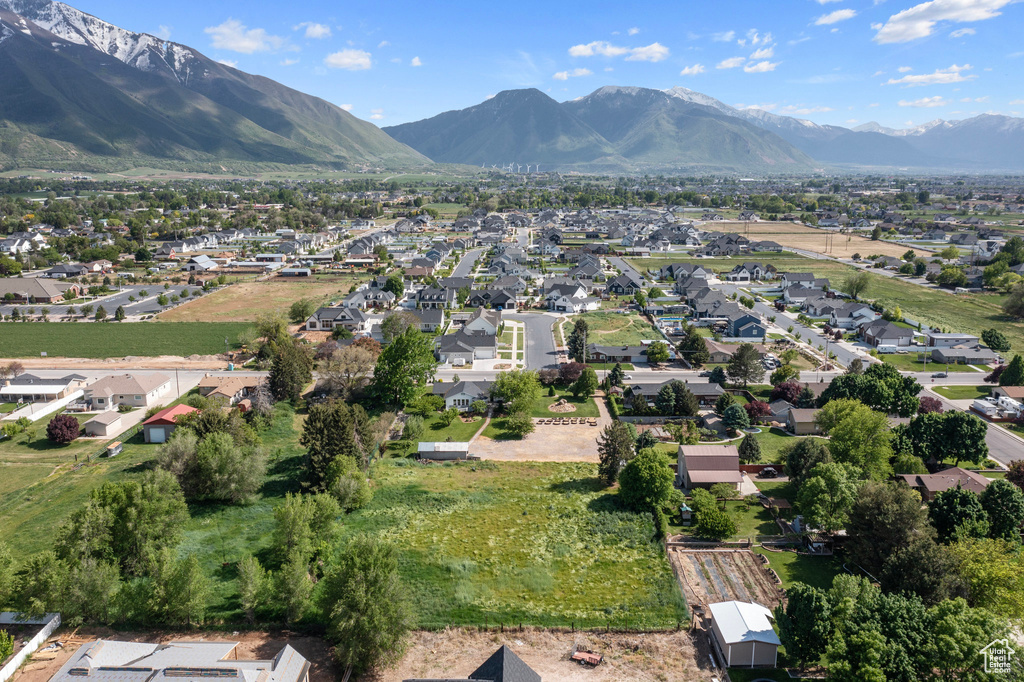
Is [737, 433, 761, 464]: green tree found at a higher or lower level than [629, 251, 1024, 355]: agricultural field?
lower

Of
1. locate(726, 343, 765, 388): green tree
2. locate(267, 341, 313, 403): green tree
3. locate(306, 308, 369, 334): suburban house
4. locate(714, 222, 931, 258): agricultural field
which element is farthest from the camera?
locate(714, 222, 931, 258): agricultural field

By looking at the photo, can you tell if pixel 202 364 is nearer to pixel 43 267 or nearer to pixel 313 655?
pixel 313 655

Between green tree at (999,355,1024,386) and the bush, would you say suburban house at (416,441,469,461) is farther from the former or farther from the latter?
green tree at (999,355,1024,386)

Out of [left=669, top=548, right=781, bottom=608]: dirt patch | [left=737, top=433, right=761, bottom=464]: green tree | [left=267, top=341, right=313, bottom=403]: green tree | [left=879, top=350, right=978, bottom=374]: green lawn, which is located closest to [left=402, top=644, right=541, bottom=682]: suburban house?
[left=669, top=548, right=781, bottom=608]: dirt patch

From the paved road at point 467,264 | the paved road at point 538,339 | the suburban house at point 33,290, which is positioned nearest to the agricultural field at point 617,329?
the paved road at point 538,339

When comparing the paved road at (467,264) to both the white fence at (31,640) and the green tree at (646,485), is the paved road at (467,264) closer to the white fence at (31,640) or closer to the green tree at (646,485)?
the green tree at (646,485)
